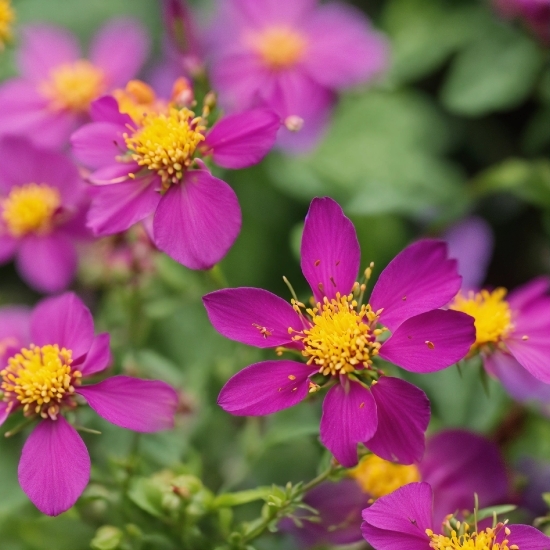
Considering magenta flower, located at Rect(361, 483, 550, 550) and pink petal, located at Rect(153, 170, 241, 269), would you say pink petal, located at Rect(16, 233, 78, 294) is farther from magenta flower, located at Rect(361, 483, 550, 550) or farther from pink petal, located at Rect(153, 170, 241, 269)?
magenta flower, located at Rect(361, 483, 550, 550)

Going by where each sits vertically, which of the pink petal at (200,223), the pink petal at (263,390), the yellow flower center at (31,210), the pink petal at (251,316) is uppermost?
the yellow flower center at (31,210)

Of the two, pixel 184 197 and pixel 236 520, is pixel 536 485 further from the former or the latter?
pixel 184 197

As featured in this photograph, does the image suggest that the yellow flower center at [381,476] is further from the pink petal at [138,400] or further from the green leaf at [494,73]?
the green leaf at [494,73]

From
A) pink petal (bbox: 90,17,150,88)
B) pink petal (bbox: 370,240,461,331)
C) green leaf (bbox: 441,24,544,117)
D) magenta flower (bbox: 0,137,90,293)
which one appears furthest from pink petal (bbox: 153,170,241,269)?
green leaf (bbox: 441,24,544,117)

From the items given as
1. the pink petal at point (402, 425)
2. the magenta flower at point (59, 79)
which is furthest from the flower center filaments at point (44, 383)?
the magenta flower at point (59, 79)

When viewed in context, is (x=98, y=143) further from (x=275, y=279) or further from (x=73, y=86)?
(x=275, y=279)

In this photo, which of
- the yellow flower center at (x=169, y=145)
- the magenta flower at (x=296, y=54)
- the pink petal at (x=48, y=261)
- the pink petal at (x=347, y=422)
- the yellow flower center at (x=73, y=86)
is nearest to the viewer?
the pink petal at (x=347, y=422)

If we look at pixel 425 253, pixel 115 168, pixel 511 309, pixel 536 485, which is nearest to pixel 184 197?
pixel 115 168
